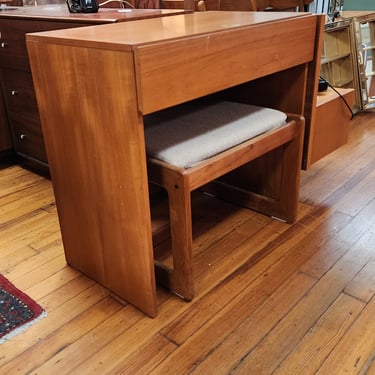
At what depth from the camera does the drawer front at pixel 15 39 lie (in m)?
1.59

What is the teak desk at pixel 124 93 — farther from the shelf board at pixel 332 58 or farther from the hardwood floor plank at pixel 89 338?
the shelf board at pixel 332 58

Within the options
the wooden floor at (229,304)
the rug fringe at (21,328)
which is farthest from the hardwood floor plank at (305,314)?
the rug fringe at (21,328)

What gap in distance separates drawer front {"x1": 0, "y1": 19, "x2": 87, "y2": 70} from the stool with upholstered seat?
2.12 feet

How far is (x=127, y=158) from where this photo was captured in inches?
38.7

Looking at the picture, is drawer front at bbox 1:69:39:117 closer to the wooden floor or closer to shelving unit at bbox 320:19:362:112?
the wooden floor

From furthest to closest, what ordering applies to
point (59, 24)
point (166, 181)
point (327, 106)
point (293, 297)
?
1. point (327, 106)
2. point (59, 24)
3. point (293, 297)
4. point (166, 181)

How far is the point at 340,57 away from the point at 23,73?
187 centimetres

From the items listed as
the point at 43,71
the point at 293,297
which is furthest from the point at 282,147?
the point at 43,71

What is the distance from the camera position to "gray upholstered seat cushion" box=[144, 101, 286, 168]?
3.59ft

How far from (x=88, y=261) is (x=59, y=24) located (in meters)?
0.81

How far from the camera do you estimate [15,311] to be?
3.90ft

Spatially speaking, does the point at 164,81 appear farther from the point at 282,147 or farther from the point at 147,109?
the point at 282,147

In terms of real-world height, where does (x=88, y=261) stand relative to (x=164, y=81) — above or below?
below

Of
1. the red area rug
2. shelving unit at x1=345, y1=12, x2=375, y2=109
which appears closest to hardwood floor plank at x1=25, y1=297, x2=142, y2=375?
the red area rug
